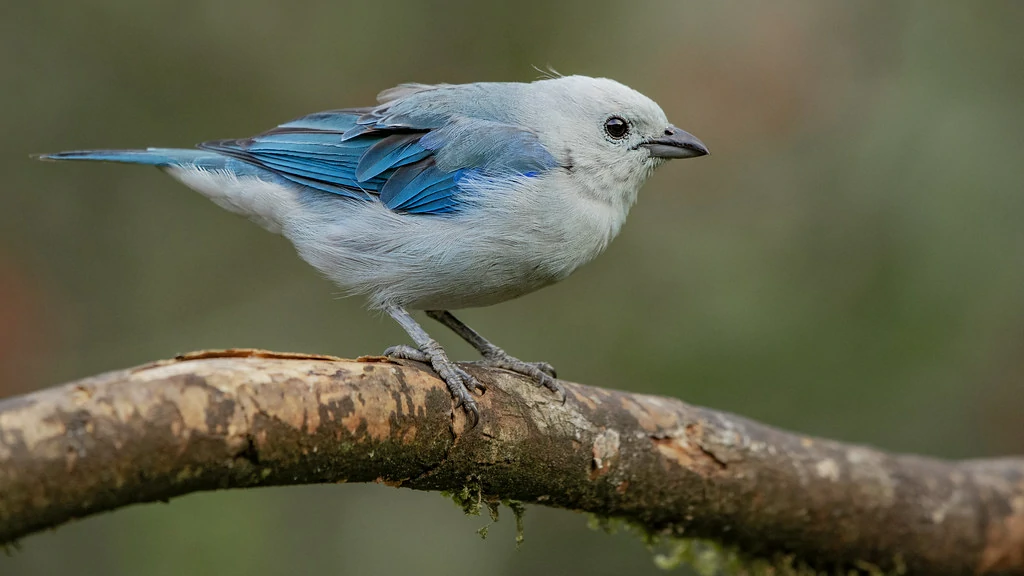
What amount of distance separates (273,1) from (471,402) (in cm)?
530

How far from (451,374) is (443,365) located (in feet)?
0.33

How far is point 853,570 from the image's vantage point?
4.93 m

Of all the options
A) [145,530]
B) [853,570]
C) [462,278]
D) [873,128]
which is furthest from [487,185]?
[873,128]

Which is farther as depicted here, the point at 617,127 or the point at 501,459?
the point at 617,127

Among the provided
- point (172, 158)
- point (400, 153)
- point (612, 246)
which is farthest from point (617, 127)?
point (612, 246)

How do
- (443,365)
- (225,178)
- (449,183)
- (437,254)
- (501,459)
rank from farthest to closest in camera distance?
(225,178) < (449,183) < (437,254) < (443,365) < (501,459)

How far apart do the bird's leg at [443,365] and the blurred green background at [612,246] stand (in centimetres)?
238

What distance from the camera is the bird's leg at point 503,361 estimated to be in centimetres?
405

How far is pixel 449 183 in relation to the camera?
4715mm

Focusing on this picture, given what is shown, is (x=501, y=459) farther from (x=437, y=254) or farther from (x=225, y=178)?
(x=225, y=178)

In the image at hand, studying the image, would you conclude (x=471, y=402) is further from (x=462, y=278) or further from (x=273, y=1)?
(x=273, y=1)

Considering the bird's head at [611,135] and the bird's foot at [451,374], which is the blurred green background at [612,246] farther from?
the bird's foot at [451,374]

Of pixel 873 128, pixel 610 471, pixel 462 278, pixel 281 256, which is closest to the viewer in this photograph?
pixel 610 471

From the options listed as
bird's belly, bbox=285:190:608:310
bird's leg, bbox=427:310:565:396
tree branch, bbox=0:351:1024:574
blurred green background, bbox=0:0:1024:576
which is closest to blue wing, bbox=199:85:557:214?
bird's belly, bbox=285:190:608:310
